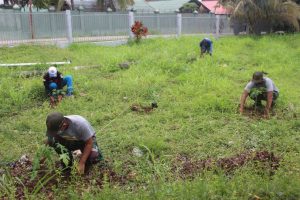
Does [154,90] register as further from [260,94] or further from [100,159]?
[100,159]

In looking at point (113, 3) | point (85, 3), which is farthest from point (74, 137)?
point (85, 3)

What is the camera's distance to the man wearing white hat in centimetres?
725

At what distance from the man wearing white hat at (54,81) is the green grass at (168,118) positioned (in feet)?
0.94

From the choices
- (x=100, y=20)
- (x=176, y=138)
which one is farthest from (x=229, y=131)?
(x=100, y=20)

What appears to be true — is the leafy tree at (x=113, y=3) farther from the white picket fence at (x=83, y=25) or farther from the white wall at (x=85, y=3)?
the white picket fence at (x=83, y=25)

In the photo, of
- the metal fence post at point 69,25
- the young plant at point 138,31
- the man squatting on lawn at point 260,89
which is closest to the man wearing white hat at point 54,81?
the man squatting on lawn at point 260,89

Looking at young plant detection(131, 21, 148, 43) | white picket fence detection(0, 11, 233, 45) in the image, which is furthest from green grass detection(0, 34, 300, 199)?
young plant detection(131, 21, 148, 43)

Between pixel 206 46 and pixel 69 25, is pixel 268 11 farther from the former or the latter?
pixel 69 25

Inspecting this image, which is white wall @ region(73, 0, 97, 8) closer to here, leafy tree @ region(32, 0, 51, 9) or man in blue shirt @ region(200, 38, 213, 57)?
leafy tree @ region(32, 0, 51, 9)

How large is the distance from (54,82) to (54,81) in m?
0.02

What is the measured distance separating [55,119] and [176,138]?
2398 millimetres

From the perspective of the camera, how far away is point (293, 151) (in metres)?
5.08

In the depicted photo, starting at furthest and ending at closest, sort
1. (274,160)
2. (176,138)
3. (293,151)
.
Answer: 1. (176,138)
2. (293,151)
3. (274,160)

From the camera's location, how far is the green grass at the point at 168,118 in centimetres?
354
